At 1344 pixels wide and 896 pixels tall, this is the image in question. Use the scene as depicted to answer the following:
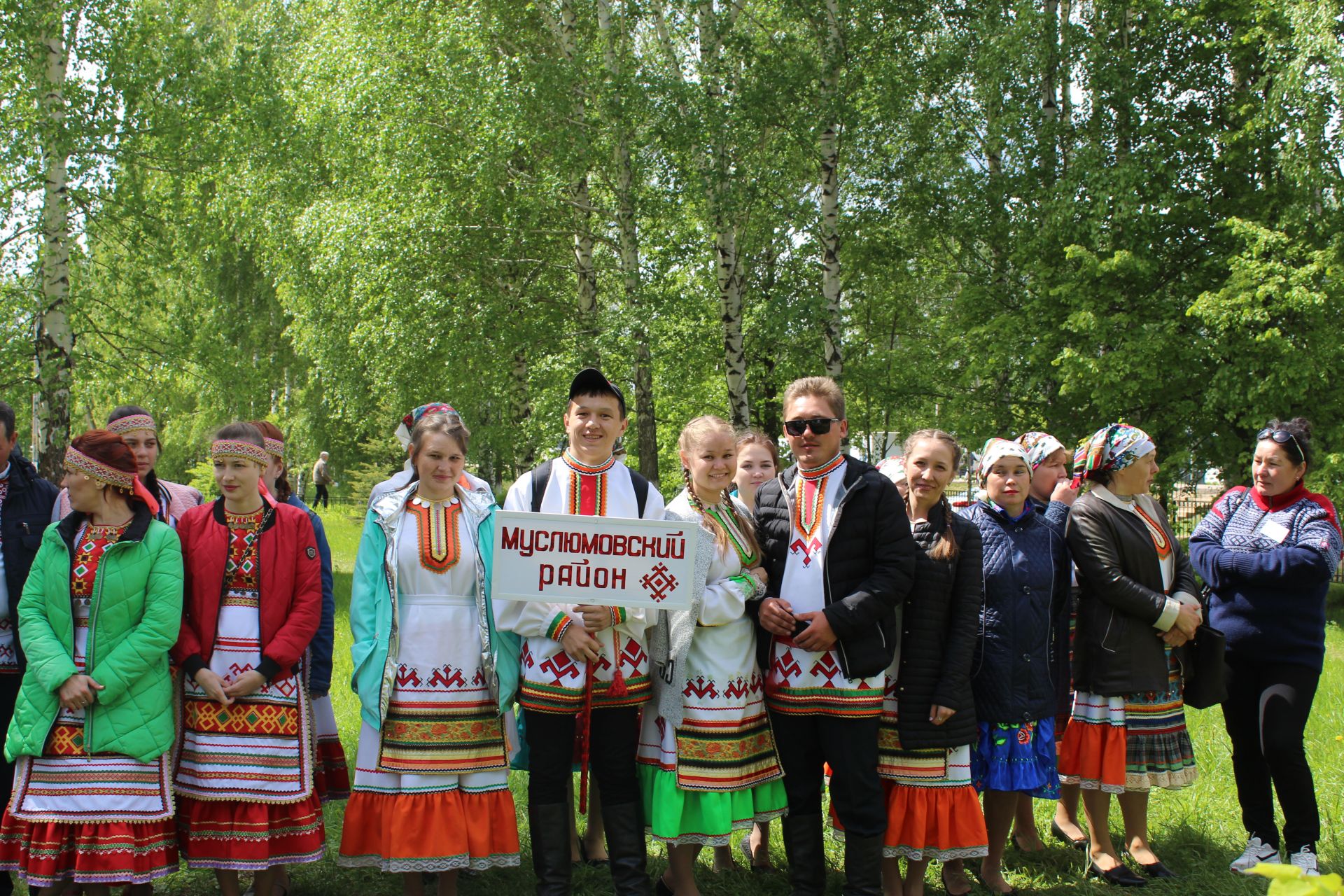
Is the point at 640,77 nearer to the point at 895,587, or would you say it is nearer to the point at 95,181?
the point at 95,181

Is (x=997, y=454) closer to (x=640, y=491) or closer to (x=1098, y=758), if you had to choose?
(x=1098, y=758)

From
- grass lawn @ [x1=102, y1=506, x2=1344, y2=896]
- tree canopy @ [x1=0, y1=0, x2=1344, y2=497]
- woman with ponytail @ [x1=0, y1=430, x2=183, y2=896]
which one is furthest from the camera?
tree canopy @ [x1=0, y1=0, x2=1344, y2=497]

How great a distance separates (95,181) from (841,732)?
12.7 meters

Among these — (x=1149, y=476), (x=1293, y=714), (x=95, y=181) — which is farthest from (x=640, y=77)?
(x=1293, y=714)

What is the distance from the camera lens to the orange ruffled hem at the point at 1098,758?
4.71m

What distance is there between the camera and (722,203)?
13.5 metres

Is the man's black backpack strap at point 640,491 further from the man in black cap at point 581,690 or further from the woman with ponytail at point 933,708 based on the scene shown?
the woman with ponytail at point 933,708

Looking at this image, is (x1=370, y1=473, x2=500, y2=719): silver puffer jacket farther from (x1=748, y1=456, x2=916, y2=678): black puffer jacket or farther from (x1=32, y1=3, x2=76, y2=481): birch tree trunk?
(x1=32, y1=3, x2=76, y2=481): birch tree trunk

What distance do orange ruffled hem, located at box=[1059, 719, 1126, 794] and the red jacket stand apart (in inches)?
139

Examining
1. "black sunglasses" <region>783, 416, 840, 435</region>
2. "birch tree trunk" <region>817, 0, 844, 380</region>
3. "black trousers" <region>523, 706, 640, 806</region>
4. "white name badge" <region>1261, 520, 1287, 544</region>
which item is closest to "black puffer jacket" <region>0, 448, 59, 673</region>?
"black trousers" <region>523, 706, 640, 806</region>

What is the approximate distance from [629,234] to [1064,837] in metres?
10.4

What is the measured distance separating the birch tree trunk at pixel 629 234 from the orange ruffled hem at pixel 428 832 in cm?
1014

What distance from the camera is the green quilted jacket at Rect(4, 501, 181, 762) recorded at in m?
3.94

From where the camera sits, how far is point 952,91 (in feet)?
60.0
